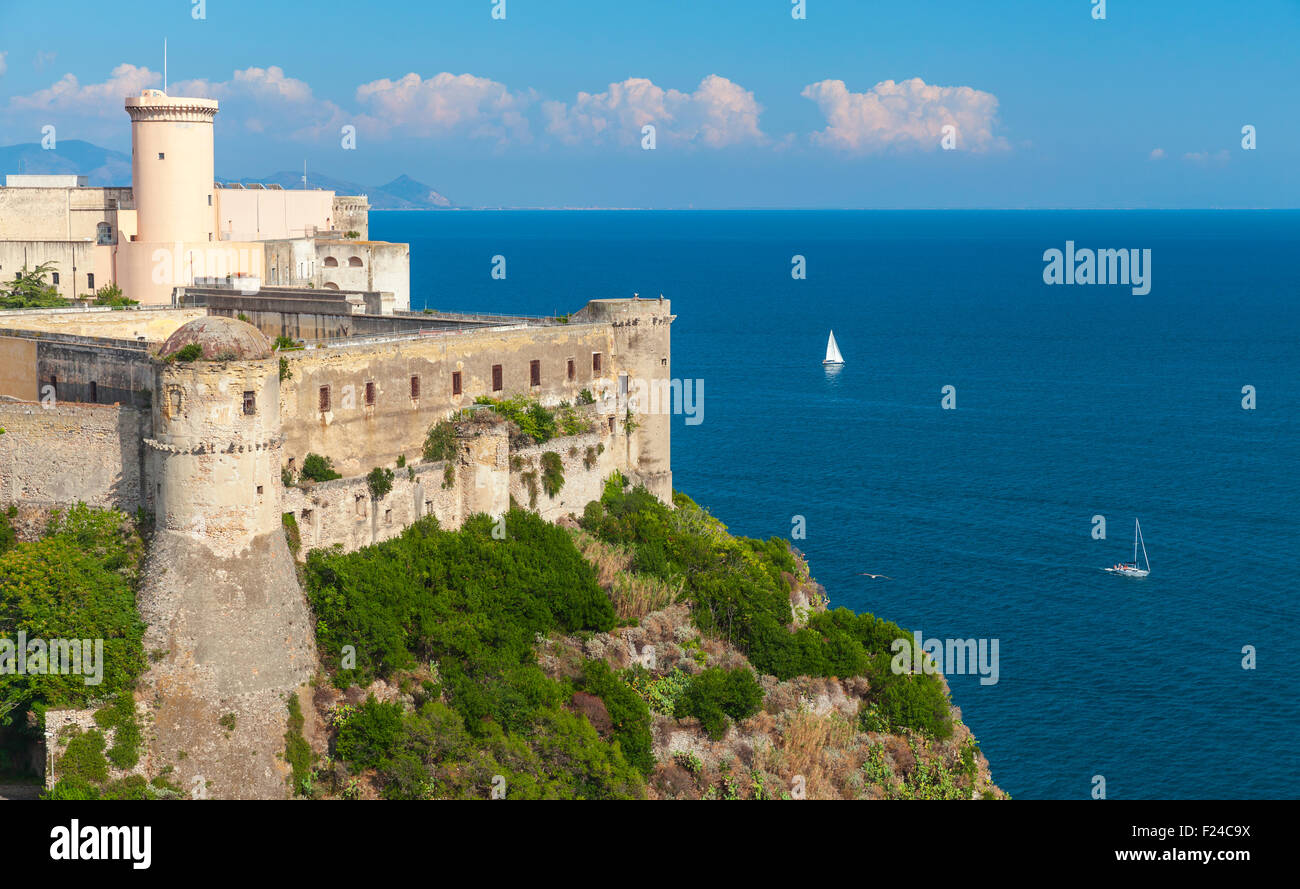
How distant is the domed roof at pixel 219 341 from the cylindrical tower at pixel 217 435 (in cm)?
3

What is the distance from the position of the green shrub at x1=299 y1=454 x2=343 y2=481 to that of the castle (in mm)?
216

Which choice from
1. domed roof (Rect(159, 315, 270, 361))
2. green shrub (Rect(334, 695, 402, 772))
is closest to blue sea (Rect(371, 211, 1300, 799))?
green shrub (Rect(334, 695, 402, 772))

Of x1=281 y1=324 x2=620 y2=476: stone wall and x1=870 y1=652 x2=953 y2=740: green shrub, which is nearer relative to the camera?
x1=281 y1=324 x2=620 y2=476: stone wall

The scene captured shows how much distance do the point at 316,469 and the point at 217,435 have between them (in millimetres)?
5995

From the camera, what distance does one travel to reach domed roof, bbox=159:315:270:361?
38.1 metres

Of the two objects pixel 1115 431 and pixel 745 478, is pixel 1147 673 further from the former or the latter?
pixel 1115 431

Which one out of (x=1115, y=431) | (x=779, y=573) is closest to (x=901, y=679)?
(x=779, y=573)

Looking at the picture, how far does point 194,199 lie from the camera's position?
65.6 m

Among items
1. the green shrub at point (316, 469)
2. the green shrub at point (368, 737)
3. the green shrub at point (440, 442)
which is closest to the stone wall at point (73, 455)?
the green shrub at point (316, 469)

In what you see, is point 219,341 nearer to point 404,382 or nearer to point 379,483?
point 379,483

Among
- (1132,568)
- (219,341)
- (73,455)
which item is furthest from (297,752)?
(1132,568)

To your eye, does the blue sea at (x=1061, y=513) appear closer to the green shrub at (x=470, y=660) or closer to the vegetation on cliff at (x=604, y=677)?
the vegetation on cliff at (x=604, y=677)

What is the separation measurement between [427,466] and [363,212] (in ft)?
115

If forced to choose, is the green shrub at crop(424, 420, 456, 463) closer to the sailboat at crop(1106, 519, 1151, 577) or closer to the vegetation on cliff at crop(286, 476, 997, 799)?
the vegetation on cliff at crop(286, 476, 997, 799)
